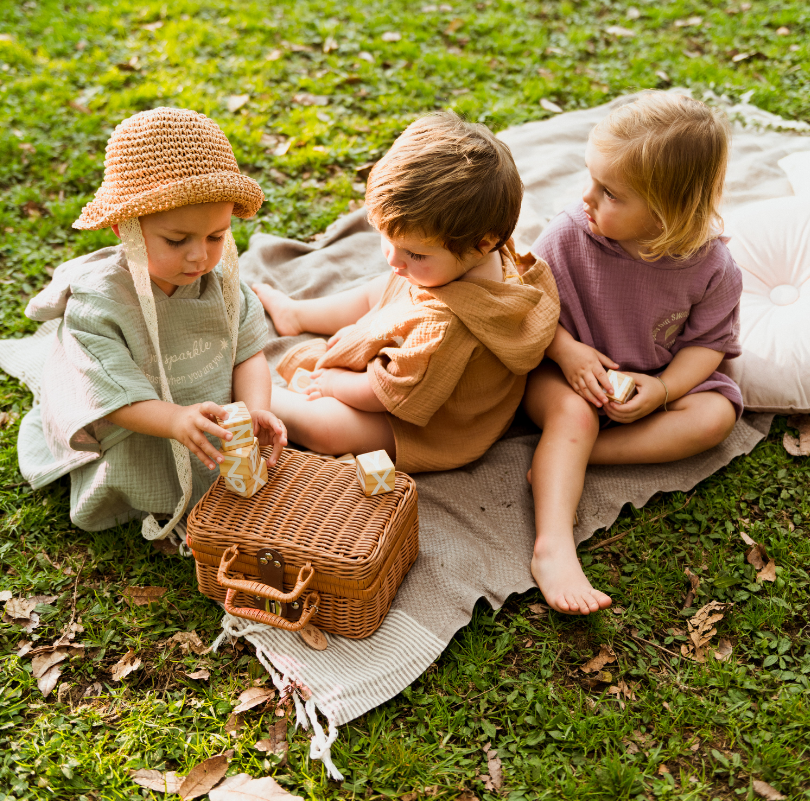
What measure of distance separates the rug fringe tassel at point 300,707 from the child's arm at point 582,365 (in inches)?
57.5

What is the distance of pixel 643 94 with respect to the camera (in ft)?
9.12

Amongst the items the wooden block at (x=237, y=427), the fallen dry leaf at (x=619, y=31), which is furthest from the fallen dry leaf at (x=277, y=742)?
the fallen dry leaf at (x=619, y=31)

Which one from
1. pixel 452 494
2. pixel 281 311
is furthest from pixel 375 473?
pixel 281 311

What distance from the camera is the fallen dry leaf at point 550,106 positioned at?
4.91 metres

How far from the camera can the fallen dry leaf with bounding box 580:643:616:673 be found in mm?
2439

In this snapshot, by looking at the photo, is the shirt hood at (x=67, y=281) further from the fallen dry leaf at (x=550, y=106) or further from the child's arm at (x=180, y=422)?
the fallen dry leaf at (x=550, y=106)

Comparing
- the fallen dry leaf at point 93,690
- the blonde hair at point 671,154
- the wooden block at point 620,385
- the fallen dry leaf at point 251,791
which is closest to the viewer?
the fallen dry leaf at point 251,791

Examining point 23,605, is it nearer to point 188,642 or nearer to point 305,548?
point 188,642

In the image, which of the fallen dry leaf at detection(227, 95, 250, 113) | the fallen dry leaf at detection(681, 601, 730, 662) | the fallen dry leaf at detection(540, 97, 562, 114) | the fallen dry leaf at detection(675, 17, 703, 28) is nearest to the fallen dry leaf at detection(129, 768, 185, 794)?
the fallen dry leaf at detection(681, 601, 730, 662)

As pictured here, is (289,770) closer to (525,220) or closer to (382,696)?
(382,696)

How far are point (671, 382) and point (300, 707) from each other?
1.82 meters

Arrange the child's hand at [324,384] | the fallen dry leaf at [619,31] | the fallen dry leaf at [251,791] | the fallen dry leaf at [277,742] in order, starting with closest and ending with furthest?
the fallen dry leaf at [251,791]
the fallen dry leaf at [277,742]
the child's hand at [324,384]
the fallen dry leaf at [619,31]

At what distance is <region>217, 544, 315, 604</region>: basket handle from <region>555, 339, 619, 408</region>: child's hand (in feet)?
4.20

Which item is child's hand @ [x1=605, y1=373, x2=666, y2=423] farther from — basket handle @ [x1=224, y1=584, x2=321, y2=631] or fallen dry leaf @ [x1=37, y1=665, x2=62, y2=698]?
fallen dry leaf @ [x1=37, y1=665, x2=62, y2=698]
